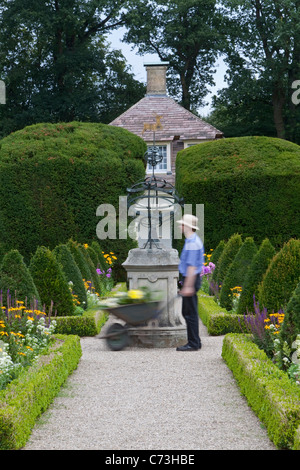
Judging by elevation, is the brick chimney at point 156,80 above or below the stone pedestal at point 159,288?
above

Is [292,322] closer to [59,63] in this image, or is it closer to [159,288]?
[159,288]

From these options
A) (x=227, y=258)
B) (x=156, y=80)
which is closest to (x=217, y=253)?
(x=227, y=258)

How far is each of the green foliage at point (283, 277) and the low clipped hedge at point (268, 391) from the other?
107 centimetres

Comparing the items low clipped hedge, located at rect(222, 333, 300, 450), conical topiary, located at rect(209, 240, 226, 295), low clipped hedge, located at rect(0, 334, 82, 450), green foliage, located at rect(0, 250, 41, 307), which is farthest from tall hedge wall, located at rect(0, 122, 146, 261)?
low clipped hedge, located at rect(222, 333, 300, 450)

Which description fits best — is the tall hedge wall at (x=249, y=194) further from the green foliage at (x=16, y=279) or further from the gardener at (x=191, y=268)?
the green foliage at (x=16, y=279)

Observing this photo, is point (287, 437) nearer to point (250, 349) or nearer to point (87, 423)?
point (87, 423)

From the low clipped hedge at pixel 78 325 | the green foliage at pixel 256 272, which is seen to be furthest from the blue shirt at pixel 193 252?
the low clipped hedge at pixel 78 325

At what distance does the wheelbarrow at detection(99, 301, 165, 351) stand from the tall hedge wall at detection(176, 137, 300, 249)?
300 inches

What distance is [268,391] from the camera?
541 centimetres

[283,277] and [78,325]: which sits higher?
[283,277]

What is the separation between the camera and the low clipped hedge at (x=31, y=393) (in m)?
4.77

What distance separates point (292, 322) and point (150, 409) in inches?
65.2

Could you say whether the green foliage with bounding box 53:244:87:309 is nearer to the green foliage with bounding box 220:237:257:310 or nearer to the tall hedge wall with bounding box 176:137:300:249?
the green foliage with bounding box 220:237:257:310
